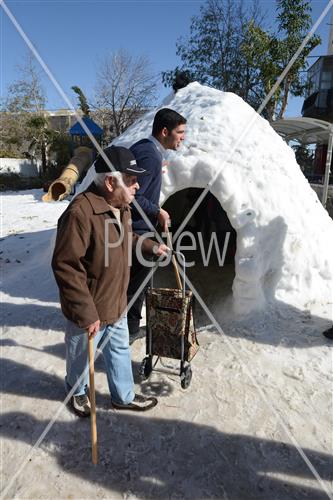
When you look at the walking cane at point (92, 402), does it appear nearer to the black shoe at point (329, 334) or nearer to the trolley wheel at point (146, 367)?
the trolley wheel at point (146, 367)

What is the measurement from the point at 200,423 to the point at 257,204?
2.41 m

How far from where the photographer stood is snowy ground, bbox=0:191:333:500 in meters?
2.03

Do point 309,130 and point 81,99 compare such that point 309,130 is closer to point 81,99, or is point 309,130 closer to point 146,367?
point 146,367

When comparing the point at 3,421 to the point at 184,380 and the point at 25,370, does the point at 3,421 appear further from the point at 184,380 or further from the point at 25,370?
the point at 184,380

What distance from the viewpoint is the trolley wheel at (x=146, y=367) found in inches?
113

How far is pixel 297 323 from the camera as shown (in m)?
3.76

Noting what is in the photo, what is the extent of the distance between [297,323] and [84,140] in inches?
628

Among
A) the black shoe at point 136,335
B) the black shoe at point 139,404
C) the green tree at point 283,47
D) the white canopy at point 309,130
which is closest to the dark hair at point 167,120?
the black shoe at point 136,335

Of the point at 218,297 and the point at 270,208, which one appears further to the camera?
the point at 218,297

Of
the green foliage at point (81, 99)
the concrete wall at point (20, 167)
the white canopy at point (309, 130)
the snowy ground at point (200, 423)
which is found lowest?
the snowy ground at point (200, 423)

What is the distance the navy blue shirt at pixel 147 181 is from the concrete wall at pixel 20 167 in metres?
19.5

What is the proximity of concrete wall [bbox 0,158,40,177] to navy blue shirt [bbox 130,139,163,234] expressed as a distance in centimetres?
1951

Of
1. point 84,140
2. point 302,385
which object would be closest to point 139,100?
point 84,140

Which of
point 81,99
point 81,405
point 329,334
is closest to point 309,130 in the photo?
point 329,334
